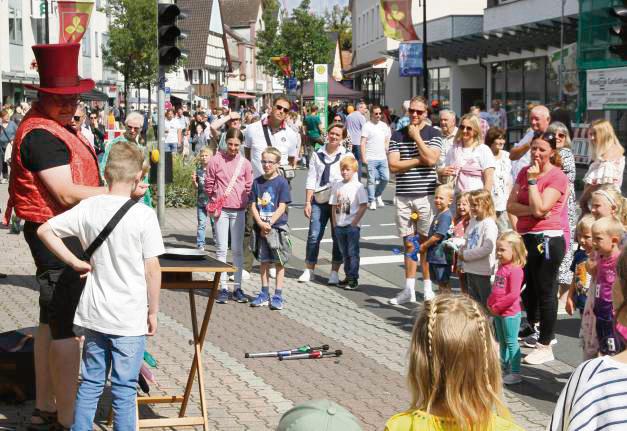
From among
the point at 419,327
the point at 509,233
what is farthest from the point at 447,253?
the point at 419,327

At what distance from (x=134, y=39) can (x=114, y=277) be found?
56.5 m

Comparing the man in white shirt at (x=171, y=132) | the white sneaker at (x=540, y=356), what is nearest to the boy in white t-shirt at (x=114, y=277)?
the white sneaker at (x=540, y=356)

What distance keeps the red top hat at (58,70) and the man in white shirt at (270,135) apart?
598 cm

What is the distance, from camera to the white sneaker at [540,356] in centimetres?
813

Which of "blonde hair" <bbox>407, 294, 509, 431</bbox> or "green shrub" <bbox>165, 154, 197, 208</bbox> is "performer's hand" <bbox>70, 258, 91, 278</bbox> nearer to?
"blonde hair" <bbox>407, 294, 509, 431</bbox>

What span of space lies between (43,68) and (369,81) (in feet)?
207

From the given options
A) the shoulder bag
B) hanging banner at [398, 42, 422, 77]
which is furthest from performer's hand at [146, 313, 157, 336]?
hanging banner at [398, 42, 422, 77]

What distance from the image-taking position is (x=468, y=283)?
8539mm

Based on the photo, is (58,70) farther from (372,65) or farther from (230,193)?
(372,65)

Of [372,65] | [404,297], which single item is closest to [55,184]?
[404,297]

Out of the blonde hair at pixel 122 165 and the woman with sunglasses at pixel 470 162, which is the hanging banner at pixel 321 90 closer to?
the woman with sunglasses at pixel 470 162

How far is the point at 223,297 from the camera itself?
34.9 feet

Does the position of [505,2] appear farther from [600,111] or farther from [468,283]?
[468,283]

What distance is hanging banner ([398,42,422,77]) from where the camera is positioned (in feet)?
141
